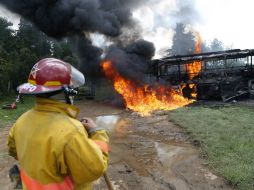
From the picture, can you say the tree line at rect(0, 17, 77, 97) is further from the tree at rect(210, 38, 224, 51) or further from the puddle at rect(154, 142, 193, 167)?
the tree at rect(210, 38, 224, 51)

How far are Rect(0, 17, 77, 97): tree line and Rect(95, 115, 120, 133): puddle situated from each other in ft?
39.1

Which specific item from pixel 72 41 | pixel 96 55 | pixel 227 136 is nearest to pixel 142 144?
pixel 227 136

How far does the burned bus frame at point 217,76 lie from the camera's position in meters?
19.6

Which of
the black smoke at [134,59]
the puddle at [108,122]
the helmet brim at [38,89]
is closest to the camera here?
the helmet brim at [38,89]

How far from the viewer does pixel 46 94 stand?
84.4 inches

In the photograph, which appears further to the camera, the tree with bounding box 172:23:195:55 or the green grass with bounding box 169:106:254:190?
Answer: the tree with bounding box 172:23:195:55

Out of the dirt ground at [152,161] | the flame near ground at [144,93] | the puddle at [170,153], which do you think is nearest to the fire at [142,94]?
Answer: the flame near ground at [144,93]

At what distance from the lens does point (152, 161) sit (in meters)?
7.20

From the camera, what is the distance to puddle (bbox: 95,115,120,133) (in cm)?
1166

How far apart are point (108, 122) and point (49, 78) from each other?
10996mm

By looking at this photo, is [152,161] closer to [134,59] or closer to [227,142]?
[227,142]

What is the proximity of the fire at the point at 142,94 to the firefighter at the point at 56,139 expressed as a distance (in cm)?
1476

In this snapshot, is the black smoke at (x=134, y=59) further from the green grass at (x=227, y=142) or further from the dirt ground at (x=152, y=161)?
the dirt ground at (x=152, y=161)

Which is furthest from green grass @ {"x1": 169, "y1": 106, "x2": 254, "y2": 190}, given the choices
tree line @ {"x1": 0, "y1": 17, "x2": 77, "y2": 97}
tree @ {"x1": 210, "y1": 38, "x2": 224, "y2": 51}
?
tree @ {"x1": 210, "y1": 38, "x2": 224, "y2": 51}
